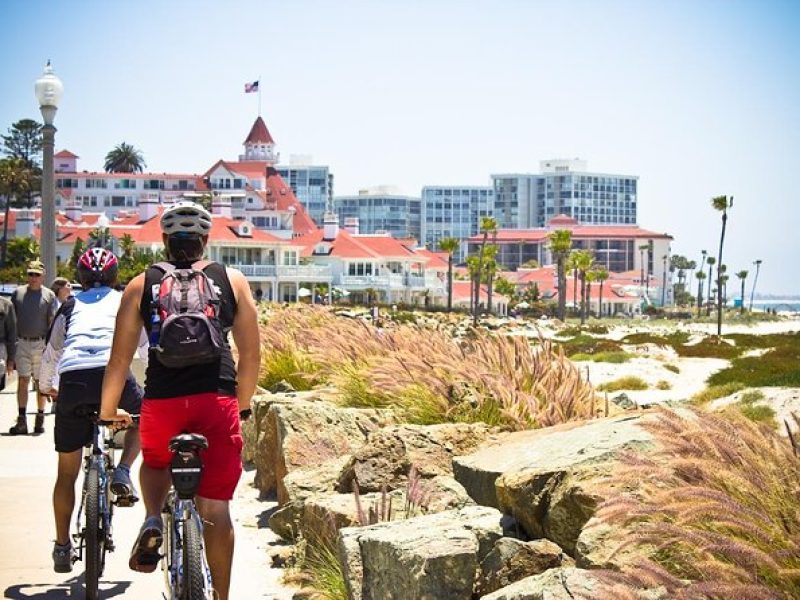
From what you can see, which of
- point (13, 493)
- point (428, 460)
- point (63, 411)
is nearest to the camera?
point (63, 411)

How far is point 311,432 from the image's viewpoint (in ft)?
34.9

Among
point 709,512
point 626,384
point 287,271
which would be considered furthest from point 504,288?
point 709,512

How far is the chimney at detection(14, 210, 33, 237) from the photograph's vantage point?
12512 centimetres

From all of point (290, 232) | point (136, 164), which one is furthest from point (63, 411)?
point (136, 164)

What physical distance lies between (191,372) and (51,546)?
156 inches

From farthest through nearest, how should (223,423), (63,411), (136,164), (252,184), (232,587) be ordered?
(136,164), (252,184), (232,587), (63,411), (223,423)

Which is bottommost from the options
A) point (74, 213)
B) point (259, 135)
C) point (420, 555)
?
point (420, 555)

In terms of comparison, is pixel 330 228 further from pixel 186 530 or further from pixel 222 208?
pixel 186 530

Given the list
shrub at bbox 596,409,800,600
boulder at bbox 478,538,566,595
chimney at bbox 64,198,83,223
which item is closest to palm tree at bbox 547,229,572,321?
chimney at bbox 64,198,83,223

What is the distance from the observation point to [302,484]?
941cm

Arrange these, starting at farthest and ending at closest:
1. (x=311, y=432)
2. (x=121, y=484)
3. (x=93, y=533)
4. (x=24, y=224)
Answer: (x=24, y=224), (x=311, y=432), (x=121, y=484), (x=93, y=533)

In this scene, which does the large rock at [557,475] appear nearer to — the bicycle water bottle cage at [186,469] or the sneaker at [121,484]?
the bicycle water bottle cage at [186,469]

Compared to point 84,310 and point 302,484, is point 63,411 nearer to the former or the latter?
point 84,310

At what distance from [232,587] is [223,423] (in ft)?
9.18
